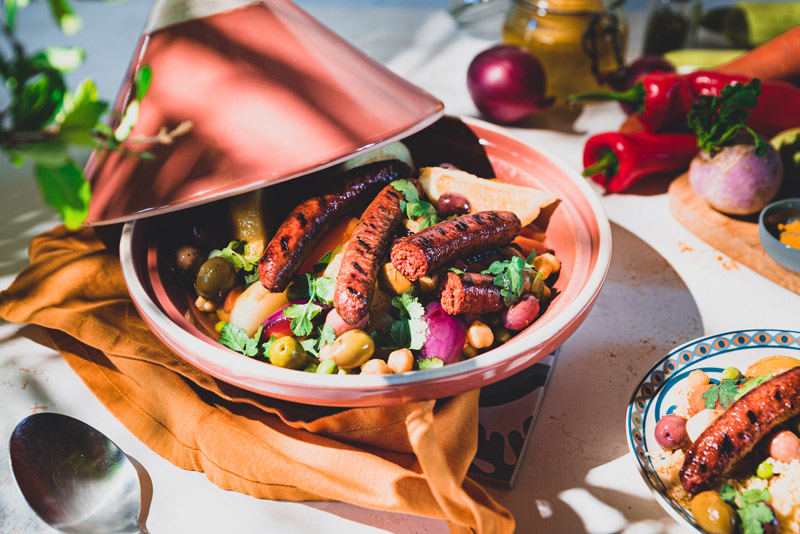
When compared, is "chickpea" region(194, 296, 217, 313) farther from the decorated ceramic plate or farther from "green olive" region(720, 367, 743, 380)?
"green olive" region(720, 367, 743, 380)

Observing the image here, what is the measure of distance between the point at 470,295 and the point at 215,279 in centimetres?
60

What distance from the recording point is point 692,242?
193 centimetres

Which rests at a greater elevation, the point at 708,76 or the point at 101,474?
the point at 708,76

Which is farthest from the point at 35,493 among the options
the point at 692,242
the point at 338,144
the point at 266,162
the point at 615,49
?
the point at 615,49

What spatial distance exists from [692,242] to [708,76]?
786mm

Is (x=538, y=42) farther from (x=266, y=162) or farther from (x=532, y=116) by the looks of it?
(x=266, y=162)

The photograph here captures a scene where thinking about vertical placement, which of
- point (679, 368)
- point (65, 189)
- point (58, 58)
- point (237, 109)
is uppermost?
point (58, 58)

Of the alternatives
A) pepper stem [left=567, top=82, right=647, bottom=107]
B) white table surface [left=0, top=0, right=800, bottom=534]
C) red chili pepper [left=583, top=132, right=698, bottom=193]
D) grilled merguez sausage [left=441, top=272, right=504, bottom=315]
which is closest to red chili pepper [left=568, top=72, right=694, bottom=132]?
pepper stem [left=567, top=82, right=647, bottom=107]

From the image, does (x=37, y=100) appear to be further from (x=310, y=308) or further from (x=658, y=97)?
(x=658, y=97)

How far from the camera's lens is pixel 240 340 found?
1324 millimetres

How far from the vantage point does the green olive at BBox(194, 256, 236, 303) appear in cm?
142

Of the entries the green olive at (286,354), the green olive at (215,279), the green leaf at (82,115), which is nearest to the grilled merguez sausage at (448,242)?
the green olive at (286,354)

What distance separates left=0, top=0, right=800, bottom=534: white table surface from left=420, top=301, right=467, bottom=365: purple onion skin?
272mm

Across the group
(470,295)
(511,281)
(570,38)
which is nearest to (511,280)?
(511,281)
